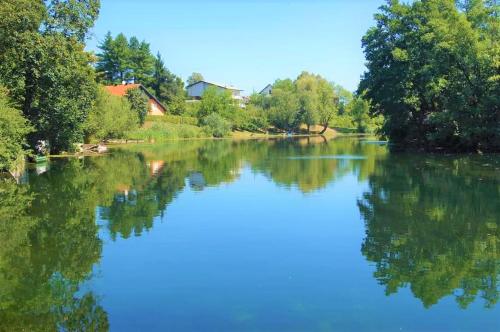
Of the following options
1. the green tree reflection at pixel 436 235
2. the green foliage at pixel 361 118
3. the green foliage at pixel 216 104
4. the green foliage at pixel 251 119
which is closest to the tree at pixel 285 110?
the green foliage at pixel 251 119

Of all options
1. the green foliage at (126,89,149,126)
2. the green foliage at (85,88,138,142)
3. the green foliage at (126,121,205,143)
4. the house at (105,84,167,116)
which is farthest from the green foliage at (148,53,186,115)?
the green foliage at (85,88,138,142)

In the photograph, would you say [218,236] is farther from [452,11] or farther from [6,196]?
[452,11]

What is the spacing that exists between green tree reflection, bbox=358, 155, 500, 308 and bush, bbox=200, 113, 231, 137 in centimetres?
6496

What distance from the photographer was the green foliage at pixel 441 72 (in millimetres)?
37938

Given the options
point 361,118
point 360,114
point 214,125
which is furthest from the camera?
point 361,118

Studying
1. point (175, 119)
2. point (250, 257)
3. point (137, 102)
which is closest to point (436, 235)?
point (250, 257)

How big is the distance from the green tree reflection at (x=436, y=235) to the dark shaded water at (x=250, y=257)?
2.1 inches

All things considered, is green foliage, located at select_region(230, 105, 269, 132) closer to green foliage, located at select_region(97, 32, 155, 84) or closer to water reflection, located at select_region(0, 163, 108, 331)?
green foliage, located at select_region(97, 32, 155, 84)

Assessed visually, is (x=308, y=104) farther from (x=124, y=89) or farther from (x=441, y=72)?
(x=441, y=72)

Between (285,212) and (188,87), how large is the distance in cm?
12541

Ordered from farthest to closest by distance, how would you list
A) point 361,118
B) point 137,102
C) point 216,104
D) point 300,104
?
point 361,118
point 300,104
point 216,104
point 137,102

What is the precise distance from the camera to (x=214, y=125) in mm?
89062

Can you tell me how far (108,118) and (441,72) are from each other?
110 ft

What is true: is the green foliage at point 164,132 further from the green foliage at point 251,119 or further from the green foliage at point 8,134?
the green foliage at point 8,134
